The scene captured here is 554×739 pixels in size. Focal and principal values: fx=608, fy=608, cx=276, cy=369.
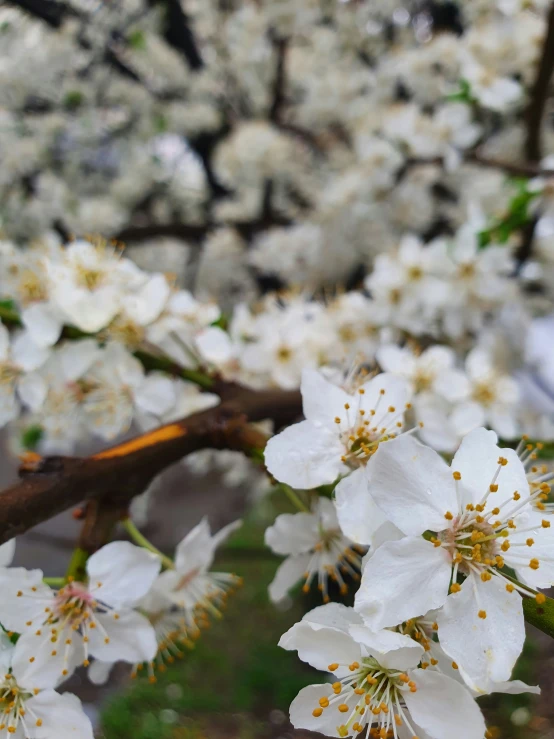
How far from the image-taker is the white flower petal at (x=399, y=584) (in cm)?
49

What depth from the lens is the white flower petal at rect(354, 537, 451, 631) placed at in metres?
0.49

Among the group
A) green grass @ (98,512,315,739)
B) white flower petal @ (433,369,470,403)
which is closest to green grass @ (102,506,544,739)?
green grass @ (98,512,315,739)

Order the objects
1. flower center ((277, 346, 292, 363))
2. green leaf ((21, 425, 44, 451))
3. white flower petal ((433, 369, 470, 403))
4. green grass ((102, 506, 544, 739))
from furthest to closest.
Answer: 1. green grass ((102, 506, 544, 739))
2. green leaf ((21, 425, 44, 451))
3. flower center ((277, 346, 292, 363))
4. white flower petal ((433, 369, 470, 403))

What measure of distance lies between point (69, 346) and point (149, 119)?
2716 millimetres

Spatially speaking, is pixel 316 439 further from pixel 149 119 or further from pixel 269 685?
pixel 149 119

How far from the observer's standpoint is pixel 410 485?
20.7 inches

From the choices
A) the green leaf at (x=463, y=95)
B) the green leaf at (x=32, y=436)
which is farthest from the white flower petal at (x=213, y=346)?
the green leaf at (x=463, y=95)

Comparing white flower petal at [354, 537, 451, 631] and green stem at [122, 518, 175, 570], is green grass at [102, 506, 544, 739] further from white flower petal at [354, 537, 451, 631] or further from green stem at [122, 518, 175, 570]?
white flower petal at [354, 537, 451, 631]

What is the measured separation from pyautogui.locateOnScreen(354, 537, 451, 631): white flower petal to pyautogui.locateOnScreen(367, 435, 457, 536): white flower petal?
0.8 inches

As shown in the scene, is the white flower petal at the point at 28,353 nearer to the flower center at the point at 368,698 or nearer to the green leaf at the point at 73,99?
the flower center at the point at 368,698

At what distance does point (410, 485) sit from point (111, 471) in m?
0.32

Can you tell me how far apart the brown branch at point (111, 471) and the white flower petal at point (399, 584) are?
24 cm

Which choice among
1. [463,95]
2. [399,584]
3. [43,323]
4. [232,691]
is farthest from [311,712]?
[232,691]

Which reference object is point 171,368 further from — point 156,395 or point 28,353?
point 28,353
